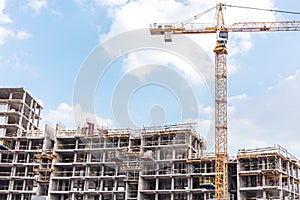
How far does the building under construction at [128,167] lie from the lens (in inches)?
2813

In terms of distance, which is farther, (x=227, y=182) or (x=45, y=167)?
(x=45, y=167)

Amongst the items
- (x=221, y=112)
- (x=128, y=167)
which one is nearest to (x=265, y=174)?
(x=221, y=112)

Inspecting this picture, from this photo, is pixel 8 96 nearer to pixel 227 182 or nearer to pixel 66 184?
pixel 66 184

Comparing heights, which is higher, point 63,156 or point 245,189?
point 63,156

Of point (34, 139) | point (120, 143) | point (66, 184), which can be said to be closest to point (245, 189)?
point (120, 143)

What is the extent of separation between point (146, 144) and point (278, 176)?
24757 millimetres

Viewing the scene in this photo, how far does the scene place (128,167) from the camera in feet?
254

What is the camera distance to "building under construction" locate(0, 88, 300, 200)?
234 feet

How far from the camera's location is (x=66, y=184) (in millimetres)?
82812

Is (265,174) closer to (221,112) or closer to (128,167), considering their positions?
(221,112)

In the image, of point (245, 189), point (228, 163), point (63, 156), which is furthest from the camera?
point (63, 156)

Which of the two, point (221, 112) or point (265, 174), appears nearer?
point (265, 174)

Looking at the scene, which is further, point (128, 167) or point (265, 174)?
point (128, 167)

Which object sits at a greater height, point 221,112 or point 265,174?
point 221,112
